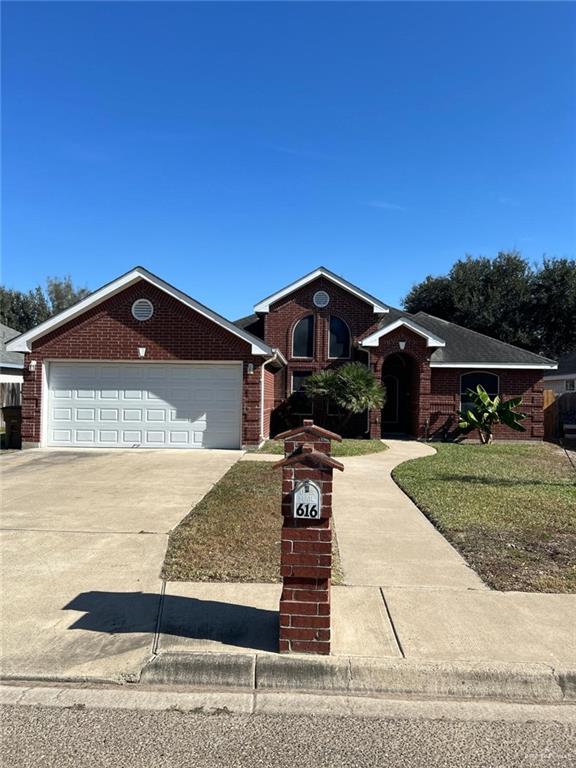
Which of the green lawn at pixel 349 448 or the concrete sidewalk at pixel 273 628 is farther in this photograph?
the green lawn at pixel 349 448

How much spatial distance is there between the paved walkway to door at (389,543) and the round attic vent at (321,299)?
1137cm

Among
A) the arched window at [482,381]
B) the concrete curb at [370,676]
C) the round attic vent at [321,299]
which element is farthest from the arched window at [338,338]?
the concrete curb at [370,676]

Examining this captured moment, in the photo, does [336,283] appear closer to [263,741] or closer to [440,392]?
[440,392]

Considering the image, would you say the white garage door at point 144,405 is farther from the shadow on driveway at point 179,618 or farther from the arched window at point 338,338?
the shadow on driveway at point 179,618

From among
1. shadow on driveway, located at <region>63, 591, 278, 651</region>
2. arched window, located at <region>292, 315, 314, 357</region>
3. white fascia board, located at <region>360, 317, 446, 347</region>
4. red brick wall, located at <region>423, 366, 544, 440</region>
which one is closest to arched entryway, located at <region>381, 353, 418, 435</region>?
red brick wall, located at <region>423, 366, 544, 440</region>

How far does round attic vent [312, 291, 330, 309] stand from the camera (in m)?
21.0

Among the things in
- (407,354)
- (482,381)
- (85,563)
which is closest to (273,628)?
(85,563)

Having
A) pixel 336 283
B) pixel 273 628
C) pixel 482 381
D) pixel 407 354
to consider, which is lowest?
pixel 273 628

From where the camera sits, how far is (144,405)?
51.2 feet

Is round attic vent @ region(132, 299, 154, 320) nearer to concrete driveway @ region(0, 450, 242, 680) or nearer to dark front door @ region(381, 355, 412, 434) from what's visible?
concrete driveway @ region(0, 450, 242, 680)

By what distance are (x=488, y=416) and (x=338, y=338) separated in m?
6.05

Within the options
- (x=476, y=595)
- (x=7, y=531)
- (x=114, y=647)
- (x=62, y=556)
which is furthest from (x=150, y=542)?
(x=476, y=595)

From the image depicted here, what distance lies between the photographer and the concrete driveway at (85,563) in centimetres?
394

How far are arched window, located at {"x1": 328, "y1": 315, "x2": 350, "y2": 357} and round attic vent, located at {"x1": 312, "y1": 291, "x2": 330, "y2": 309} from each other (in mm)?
607
